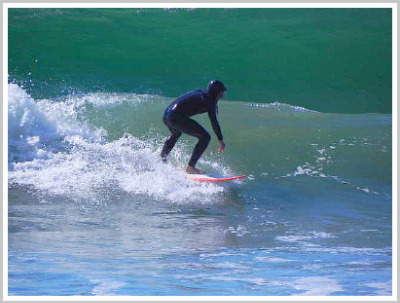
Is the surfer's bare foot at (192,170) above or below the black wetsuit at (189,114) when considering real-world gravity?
below

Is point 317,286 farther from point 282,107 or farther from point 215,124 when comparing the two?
point 282,107

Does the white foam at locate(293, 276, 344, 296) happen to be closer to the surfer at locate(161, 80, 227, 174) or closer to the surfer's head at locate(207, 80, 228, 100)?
the surfer at locate(161, 80, 227, 174)

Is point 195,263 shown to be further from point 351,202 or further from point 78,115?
point 78,115

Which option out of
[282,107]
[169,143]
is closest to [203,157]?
[169,143]

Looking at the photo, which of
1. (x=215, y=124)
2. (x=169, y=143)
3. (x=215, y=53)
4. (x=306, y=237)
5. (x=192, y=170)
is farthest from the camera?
(x=215, y=53)

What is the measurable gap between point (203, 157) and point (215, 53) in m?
4.27

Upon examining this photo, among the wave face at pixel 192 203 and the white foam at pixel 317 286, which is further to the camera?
the wave face at pixel 192 203

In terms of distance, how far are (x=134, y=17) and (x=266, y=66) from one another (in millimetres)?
2776

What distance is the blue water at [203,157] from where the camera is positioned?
4418 mm

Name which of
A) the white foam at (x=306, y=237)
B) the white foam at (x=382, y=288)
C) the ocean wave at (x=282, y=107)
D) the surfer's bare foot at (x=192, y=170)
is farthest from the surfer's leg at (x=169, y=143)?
the ocean wave at (x=282, y=107)

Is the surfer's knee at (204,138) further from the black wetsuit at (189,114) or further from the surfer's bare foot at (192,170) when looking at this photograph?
the surfer's bare foot at (192,170)

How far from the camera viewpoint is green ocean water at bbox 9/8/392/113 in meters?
10.4

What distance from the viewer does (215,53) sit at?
11.2 m

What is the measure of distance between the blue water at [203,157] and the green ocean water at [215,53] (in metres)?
0.03
